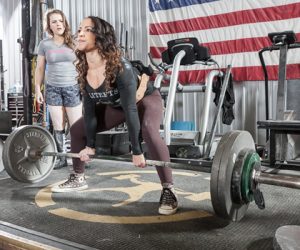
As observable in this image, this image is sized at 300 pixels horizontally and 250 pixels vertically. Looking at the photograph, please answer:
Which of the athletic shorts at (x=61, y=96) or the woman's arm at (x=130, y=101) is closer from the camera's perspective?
the woman's arm at (x=130, y=101)

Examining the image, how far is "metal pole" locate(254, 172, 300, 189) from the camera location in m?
1.35

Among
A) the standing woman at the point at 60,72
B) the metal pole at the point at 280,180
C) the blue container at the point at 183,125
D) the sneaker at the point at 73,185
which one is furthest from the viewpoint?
the blue container at the point at 183,125

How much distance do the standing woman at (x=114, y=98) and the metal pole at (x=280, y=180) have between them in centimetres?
58

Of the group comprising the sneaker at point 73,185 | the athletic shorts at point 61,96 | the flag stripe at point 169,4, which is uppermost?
the flag stripe at point 169,4

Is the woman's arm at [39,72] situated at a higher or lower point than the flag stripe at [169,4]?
lower

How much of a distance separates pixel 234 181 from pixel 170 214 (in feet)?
1.80

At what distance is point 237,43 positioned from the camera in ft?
13.1

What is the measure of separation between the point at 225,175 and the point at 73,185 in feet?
4.35

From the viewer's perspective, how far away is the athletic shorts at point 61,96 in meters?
2.94

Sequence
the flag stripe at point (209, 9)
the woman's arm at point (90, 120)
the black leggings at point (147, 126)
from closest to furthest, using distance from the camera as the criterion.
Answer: the black leggings at point (147, 126)
the woman's arm at point (90, 120)
the flag stripe at point (209, 9)

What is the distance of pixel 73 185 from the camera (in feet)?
7.86

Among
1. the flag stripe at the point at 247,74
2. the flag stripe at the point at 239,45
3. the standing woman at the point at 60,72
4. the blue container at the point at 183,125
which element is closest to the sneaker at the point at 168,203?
the standing woman at the point at 60,72

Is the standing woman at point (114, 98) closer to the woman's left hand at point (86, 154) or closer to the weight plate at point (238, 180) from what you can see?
the woman's left hand at point (86, 154)

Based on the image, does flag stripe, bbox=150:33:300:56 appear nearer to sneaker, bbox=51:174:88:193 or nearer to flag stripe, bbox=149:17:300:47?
flag stripe, bbox=149:17:300:47
